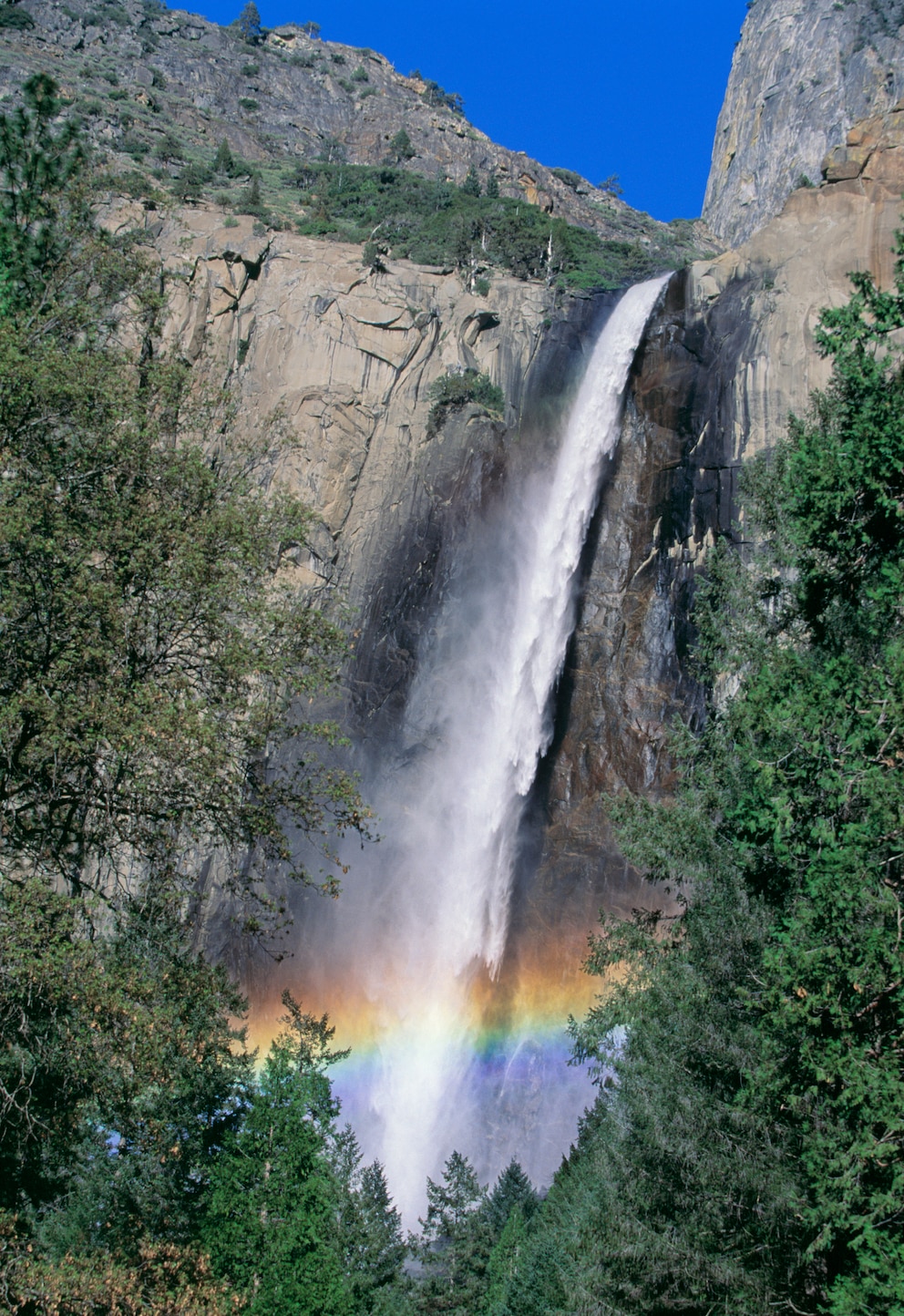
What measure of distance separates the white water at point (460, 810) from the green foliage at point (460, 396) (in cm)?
293

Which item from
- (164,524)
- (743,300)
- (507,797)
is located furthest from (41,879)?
(743,300)

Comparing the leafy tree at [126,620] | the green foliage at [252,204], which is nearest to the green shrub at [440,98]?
the green foliage at [252,204]

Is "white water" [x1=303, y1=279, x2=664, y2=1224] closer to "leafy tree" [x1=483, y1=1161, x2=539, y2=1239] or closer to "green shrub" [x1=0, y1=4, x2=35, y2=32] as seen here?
"leafy tree" [x1=483, y1=1161, x2=539, y2=1239]

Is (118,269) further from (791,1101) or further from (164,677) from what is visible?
(791,1101)

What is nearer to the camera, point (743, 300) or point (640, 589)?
point (640, 589)

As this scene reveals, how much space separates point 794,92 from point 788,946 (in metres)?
71.9

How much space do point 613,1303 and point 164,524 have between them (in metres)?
11.2

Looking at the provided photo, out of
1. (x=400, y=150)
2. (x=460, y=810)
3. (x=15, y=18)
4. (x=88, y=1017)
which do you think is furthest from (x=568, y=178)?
(x=88, y=1017)

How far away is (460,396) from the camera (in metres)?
35.9

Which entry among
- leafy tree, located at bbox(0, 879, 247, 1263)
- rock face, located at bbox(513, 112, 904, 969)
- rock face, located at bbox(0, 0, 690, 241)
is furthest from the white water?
rock face, located at bbox(0, 0, 690, 241)

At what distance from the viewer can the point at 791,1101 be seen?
932 centimetres

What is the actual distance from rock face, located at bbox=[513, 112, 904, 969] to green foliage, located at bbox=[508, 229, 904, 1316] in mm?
14673

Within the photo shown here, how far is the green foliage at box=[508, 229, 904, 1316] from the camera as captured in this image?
838 cm

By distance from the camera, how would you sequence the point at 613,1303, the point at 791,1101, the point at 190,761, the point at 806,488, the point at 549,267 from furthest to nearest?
1. the point at 549,267
2. the point at 613,1303
3. the point at 806,488
4. the point at 791,1101
5. the point at 190,761
